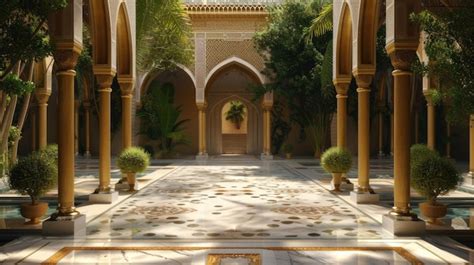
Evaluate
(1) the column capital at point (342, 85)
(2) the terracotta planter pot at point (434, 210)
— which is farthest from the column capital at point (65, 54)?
(1) the column capital at point (342, 85)

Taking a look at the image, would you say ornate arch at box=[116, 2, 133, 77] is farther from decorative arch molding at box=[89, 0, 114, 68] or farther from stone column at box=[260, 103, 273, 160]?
stone column at box=[260, 103, 273, 160]

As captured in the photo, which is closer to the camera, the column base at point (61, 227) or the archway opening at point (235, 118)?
the column base at point (61, 227)

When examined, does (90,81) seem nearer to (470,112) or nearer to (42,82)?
(42,82)

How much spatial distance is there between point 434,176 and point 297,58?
11.8 meters

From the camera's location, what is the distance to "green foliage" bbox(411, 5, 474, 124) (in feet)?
13.5

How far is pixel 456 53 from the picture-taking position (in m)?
4.28

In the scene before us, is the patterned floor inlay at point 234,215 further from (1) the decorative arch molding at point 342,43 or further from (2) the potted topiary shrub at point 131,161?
(1) the decorative arch molding at point 342,43

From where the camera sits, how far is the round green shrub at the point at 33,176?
549 cm

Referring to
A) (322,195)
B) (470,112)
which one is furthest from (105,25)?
(470,112)

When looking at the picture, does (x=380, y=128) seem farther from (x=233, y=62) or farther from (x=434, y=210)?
(x=434, y=210)

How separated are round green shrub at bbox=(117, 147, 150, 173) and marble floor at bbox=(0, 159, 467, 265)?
551 millimetres

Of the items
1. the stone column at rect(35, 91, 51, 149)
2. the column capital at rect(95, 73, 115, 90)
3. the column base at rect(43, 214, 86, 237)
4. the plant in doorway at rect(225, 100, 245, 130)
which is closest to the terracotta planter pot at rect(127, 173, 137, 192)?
the column capital at rect(95, 73, 115, 90)

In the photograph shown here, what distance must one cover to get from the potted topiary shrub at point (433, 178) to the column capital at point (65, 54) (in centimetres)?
443

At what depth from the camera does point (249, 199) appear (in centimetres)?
820
